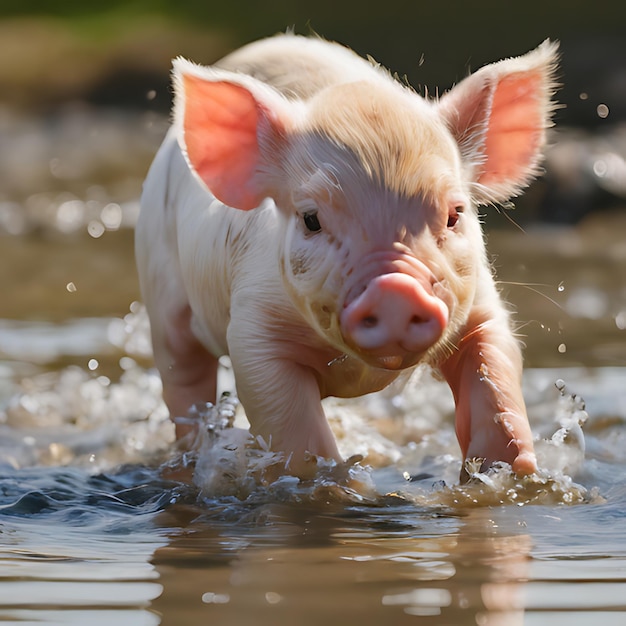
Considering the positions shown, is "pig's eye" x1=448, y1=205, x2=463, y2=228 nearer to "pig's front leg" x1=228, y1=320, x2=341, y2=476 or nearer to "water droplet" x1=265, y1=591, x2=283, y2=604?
"pig's front leg" x1=228, y1=320, x2=341, y2=476

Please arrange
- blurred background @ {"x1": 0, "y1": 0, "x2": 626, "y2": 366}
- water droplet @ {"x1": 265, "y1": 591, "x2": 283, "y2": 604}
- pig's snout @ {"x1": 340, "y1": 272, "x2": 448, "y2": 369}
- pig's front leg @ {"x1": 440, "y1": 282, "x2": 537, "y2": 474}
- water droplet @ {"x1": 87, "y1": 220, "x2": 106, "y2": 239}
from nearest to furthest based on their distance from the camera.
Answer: water droplet @ {"x1": 265, "y1": 591, "x2": 283, "y2": 604}, pig's snout @ {"x1": 340, "y1": 272, "x2": 448, "y2": 369}, pig's front leg @ {"x1": 440, "y1": 282, "x2": 537, "y2": 474}, blurred background @ {"x1": 0, "y1": 0, "x2": 626, "y2": 366}, water droplet @ {"x1": 87, "y1": 220, "x2": 106, "y2": 239}

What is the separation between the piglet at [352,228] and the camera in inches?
115

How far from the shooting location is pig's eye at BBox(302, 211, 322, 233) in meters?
3.10

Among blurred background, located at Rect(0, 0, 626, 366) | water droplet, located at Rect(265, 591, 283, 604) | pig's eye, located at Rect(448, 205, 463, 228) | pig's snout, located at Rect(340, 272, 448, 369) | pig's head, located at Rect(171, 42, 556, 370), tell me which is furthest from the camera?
blurred background, located at Rect(0, 0, 626, 366)

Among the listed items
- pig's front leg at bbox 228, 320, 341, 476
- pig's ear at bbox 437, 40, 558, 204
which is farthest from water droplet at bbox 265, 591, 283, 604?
pig's ear at bbox 437, 40, 558, 204

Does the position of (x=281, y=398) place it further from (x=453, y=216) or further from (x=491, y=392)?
(x=453, y=216)

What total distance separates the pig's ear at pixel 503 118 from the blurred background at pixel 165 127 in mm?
231

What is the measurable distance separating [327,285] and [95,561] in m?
0.82

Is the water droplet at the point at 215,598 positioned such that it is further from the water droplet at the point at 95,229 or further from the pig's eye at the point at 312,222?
the water droplet at the point at 95,229

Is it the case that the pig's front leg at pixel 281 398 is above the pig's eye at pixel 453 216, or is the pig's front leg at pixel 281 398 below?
below

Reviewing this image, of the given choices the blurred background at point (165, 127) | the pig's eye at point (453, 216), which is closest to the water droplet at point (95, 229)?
the blurred background at point (165, 127)

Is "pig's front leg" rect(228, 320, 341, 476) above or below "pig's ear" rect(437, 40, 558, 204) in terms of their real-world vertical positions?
below

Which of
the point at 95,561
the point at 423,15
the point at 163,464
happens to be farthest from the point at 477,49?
the point at 95,561

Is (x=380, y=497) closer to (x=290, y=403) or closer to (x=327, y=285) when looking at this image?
(x=290, y=403)
